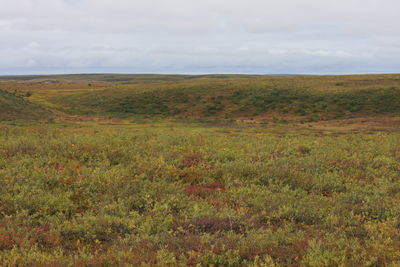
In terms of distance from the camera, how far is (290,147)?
1698 centimetres

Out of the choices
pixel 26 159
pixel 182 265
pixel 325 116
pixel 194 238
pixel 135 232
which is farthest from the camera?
pixel 325 116

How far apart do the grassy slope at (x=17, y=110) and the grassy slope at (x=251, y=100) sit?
8.18m

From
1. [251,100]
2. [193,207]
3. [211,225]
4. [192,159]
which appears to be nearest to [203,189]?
[193,207]

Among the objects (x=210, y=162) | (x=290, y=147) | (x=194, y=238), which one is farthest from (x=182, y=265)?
(x=290, y=147)

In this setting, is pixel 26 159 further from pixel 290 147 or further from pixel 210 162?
pixel 290 147

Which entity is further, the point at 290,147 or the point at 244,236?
the point at 290,147

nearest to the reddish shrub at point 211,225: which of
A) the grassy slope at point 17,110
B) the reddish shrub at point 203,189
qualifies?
the reddish shrub at point 203,189

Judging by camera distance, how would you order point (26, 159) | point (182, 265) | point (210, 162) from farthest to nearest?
point (210, 162) → point (26, 159) → point (182, 265)

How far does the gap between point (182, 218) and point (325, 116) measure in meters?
46.1

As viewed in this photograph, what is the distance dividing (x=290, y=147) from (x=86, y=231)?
1195 cm

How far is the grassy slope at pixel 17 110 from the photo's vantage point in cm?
3984

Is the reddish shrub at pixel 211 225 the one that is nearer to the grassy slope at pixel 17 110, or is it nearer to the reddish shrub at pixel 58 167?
the reddish shrub at pixel 58 167

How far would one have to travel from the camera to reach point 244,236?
7234 mm

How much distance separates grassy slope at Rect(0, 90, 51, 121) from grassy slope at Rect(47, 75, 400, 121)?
8183 millimetres
